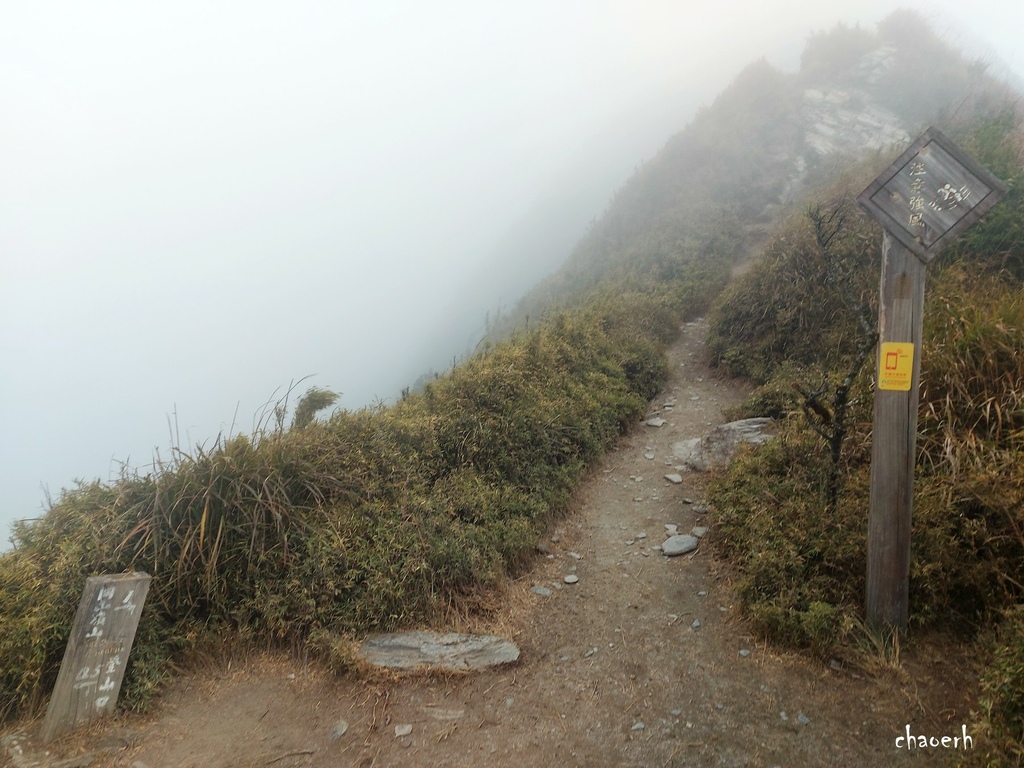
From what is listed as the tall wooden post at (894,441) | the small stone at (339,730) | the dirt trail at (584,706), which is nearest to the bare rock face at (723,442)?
the dirt trail at (584,706)

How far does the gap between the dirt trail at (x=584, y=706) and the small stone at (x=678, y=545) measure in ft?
1.43

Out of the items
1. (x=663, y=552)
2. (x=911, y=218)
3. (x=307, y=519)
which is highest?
(x=911, y=218)

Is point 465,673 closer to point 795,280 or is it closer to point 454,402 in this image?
point 454,402

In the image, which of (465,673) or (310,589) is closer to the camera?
(465,673)

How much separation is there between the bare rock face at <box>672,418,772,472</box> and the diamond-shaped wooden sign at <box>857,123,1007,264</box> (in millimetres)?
3580

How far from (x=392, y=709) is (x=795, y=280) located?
28.6 ft

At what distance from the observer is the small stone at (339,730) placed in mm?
3459

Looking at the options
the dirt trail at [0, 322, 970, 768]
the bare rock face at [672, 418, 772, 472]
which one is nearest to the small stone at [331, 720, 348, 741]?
the dirt trail at [0, 322, 970, 768]

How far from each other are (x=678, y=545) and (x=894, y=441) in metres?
2.55

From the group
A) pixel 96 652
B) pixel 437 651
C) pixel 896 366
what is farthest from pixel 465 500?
pixel 896 366

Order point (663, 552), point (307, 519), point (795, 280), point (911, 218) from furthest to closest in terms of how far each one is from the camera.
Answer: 1. point (795, 280)
2. point (663, 552)
3. point (307, 519)
4. point (911, 218)

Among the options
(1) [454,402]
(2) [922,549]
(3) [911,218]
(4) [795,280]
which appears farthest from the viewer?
(4) [795,280]

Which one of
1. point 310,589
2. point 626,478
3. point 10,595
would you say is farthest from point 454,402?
point 10,595

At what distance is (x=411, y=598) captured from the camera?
4.42 meters
